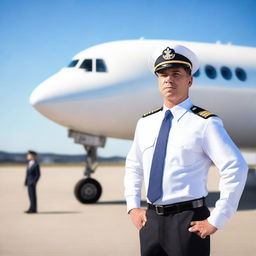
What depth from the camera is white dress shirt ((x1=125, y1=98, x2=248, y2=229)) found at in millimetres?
2648

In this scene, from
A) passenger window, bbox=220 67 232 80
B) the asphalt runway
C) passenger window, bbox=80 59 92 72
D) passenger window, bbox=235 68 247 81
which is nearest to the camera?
the asphalt runway

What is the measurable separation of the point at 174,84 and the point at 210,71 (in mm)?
9603

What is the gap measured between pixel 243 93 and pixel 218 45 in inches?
78.7

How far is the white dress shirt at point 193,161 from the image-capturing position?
104 inches

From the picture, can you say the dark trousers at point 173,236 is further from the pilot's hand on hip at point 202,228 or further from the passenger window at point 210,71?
the passenger window at point 210,71

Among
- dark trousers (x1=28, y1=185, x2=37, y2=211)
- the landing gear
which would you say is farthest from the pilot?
the landing gear

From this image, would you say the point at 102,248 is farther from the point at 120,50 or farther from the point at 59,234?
the point at 120,50

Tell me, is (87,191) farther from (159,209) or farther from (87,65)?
(159,209)

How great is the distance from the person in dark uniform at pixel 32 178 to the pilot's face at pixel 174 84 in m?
8.08

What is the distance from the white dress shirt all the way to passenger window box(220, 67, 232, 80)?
31.8ft

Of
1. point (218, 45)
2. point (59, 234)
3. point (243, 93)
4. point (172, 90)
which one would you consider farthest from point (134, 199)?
point (218, 45)

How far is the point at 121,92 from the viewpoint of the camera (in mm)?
11023

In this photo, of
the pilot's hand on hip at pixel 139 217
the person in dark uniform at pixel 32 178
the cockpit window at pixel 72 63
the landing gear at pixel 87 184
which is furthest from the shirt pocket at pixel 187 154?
the cockpit window at pixel 72 63

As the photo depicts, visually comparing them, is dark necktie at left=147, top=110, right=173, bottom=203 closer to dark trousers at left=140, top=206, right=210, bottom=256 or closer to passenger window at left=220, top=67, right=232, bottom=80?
dark trousers at left=140, top=206, right=210, bottom=256
